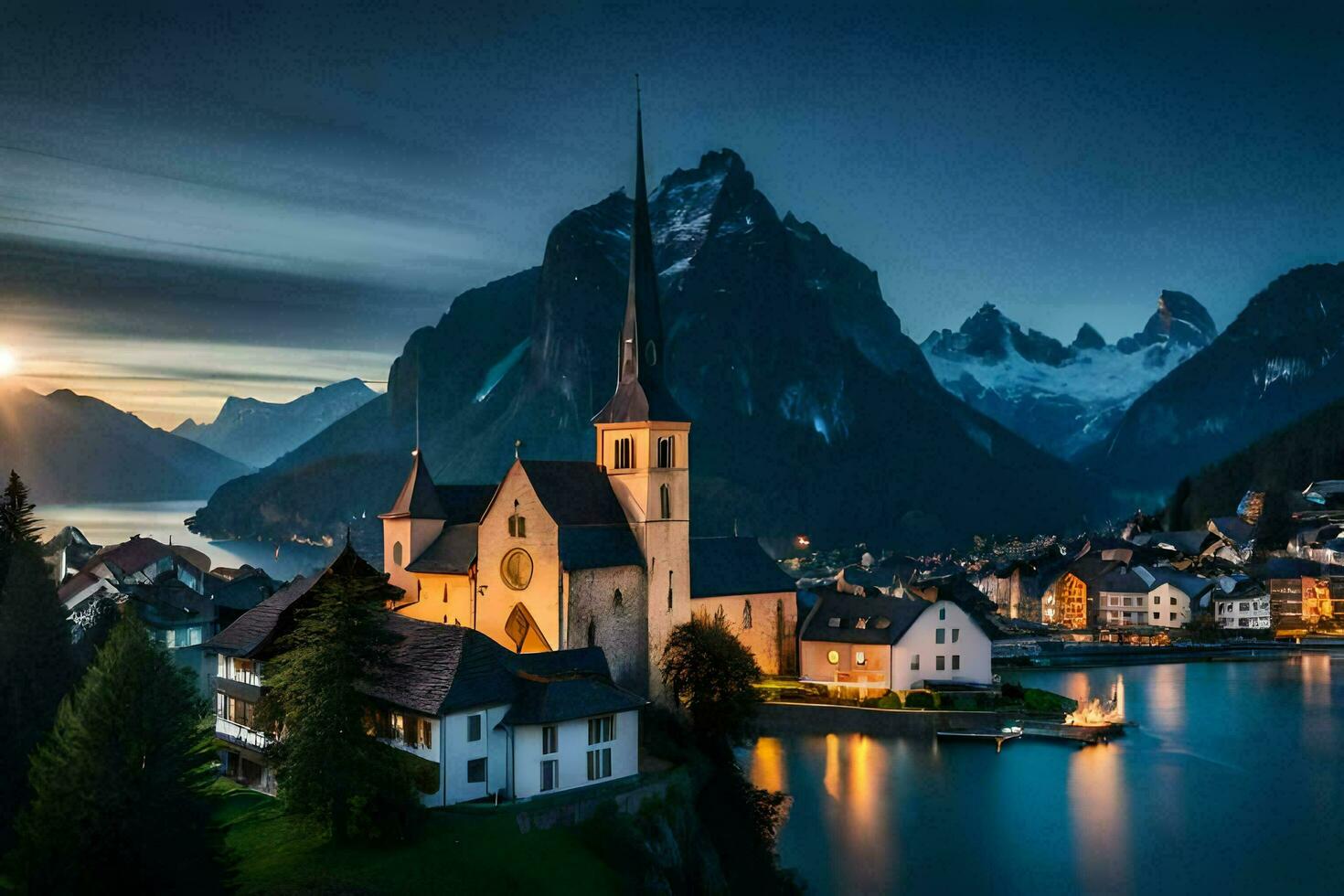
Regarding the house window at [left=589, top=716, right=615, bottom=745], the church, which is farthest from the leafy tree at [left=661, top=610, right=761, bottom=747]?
the house window at [left=589, top=716, right=615, bottom=745]

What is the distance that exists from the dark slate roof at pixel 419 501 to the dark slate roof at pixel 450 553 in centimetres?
113

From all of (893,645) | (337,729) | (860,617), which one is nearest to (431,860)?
(337,729)

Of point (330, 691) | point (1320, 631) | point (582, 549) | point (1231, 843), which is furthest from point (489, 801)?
point (1320, 631)

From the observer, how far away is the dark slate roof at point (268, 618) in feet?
130

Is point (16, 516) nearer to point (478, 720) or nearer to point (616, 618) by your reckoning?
point (478, 720)

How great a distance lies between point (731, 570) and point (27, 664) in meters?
35.8

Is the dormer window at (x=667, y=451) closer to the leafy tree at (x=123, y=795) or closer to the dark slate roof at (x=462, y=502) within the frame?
the dark slate roof at (x=462, y=502)

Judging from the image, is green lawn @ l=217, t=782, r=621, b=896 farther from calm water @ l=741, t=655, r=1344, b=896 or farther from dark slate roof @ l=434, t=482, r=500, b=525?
dark slate roof @ l=434, t=482, r=500, b=525

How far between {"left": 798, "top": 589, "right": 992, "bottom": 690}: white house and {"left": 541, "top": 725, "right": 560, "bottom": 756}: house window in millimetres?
30083

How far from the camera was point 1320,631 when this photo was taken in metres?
111

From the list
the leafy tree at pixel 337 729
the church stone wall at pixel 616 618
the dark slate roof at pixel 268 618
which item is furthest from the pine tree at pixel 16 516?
the church stone wall at pixel 616 618

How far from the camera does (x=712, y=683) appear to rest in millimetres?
47531

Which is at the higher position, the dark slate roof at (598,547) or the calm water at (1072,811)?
the dark slate roof at (598,547)

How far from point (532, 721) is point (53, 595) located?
1406cm
